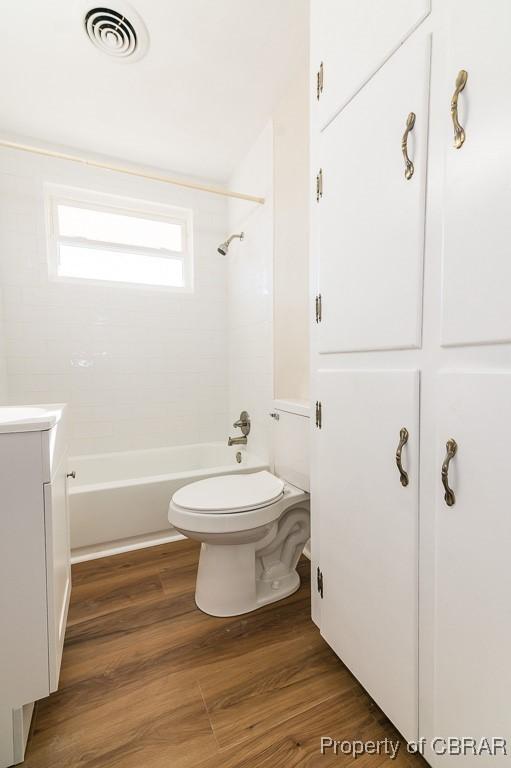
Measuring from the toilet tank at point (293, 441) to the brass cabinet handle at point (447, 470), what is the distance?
0.79m

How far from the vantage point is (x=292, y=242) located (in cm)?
196

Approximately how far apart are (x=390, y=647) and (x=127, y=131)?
9.42ft

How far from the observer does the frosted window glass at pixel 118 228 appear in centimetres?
244

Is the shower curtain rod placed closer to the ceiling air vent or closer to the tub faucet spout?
the ceiling air vent

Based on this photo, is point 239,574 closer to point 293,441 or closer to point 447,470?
point 293,441

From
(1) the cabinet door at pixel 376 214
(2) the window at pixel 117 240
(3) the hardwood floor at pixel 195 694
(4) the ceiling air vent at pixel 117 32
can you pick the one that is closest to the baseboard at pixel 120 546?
(3) the hardwood floor at pixel 195 694

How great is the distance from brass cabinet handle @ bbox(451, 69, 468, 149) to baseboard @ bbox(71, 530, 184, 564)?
6.76 ft

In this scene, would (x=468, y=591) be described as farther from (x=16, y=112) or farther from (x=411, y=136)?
(x=16, y=112)

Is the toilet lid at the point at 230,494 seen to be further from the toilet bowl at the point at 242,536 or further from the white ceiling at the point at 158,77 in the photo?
the white ceiling at the point at 158,77

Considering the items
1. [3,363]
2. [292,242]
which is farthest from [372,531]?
[3,363]

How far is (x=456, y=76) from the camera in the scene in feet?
2.14

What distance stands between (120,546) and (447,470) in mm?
1768

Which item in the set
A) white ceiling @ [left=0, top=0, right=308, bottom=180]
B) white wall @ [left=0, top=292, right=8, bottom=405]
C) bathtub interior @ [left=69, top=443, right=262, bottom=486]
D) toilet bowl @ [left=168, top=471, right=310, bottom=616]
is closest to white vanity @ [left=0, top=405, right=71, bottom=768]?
toilet bowl @ [left=168, top=471, right=310, bottom=616]

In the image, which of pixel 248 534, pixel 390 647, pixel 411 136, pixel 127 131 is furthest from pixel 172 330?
pixel 390 647
